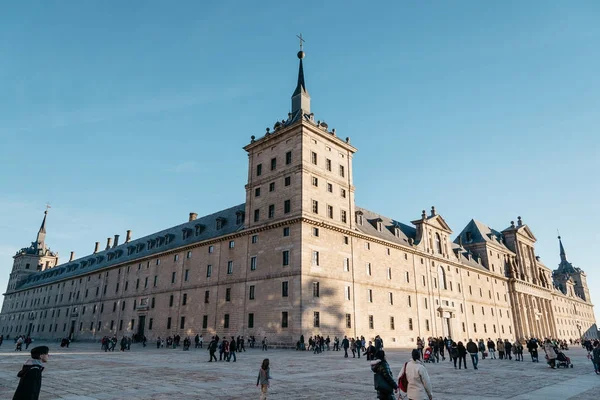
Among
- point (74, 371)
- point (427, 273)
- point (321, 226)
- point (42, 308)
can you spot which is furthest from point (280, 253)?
point (42, 308)

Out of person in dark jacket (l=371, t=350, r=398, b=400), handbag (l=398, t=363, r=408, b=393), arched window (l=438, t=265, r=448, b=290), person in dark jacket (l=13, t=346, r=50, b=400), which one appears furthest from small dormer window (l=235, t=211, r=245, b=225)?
person in dark jacket (l=13, t=346, r=50, b=400)

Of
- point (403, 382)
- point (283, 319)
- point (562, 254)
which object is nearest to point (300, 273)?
point (283, 319)

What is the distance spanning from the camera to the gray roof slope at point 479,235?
253 feet

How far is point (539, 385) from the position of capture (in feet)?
48.4

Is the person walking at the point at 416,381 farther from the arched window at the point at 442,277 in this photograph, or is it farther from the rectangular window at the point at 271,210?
the arched window at the point at 442,277

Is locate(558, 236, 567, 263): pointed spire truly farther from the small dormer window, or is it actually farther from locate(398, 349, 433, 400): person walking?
locate(398, 349, 433, 400): person walking

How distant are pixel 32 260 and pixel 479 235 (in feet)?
375

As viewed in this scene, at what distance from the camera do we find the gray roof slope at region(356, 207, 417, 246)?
163 ft

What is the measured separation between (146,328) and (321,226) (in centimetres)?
3091

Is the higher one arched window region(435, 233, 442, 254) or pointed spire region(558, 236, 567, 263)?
pointed spire region(558, 236, 567, 263)

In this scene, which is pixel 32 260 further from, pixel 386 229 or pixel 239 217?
pixel 386 229

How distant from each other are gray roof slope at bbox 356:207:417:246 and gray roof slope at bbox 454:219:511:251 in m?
22.2

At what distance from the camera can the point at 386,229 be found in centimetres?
5475

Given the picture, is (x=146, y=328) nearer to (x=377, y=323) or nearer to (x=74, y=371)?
(x=377, y=323)
